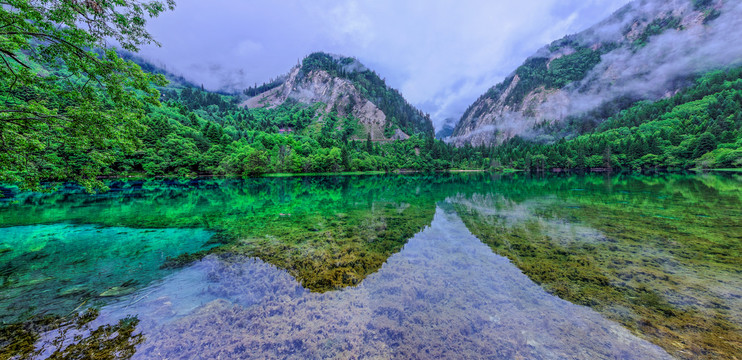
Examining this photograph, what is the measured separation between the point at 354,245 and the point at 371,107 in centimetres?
19002

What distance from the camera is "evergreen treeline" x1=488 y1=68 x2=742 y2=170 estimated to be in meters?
93.1

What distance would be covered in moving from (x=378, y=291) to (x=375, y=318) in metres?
1.39

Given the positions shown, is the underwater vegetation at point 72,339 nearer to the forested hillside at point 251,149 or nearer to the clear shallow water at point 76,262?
the clear shallow water at point 76,262

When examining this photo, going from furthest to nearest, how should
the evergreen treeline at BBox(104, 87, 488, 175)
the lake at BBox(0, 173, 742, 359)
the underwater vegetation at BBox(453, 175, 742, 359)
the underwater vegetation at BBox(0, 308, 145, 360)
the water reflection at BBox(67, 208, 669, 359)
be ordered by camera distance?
the evergreen treeline at BBox(104, 87, 488, 175) → the underwater vegetation at BBox(453, 175, 742, 359) → the lake at BBox(0, 173, 742, 359) → the water reflection at BBox(67, 208, 669, 359) → the underwater vegetation at BBox(0, 308, 145, 360)

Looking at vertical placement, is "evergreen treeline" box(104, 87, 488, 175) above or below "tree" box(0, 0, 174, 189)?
above

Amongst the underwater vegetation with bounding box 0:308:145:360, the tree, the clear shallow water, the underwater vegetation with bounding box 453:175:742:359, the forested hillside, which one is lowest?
the underwater vegetation with bounding box 453:175:742:359

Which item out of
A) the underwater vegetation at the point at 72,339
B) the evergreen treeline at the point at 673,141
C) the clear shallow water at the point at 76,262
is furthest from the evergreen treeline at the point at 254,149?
the evergreen treeline at the point at 673,141

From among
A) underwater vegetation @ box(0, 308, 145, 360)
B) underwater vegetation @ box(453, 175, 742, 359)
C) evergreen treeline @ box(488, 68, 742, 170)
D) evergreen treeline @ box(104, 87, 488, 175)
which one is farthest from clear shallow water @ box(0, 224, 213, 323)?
evergreen treeline @ box(488, 68, 742, 170)

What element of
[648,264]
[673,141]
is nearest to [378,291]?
[648,264]

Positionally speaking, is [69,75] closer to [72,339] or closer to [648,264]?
[72,339]

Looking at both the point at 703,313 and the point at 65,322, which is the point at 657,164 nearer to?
the point at 703,313

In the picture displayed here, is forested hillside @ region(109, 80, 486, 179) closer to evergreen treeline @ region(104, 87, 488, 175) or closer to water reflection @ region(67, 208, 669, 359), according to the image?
evergreen treeline @ region(104, 87, 488, 175)

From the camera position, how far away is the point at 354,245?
40.7ft

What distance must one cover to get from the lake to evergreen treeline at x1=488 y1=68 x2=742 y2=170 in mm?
118937
